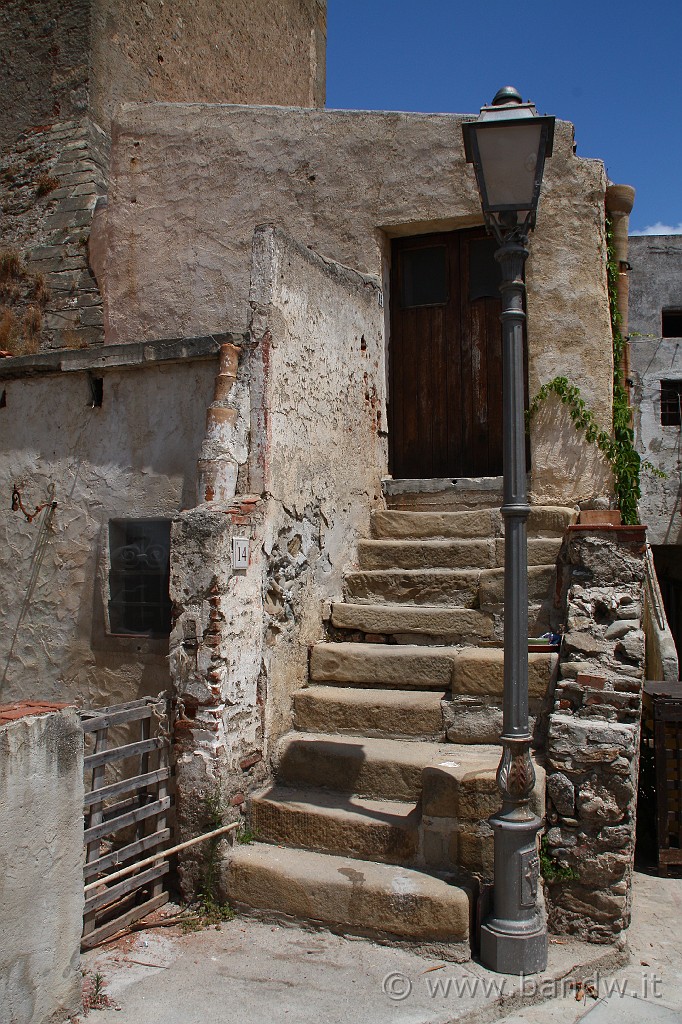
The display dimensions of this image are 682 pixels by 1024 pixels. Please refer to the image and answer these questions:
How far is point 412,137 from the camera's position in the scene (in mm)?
6949

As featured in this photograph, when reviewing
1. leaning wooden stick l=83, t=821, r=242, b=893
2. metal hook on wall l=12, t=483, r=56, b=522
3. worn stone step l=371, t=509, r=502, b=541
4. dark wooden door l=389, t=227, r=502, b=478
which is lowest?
leaning wooden stick l=83, t=821, r=242, b=893

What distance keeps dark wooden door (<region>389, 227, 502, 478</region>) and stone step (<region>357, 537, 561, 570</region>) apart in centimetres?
132

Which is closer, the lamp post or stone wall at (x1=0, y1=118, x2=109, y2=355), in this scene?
the lamp post

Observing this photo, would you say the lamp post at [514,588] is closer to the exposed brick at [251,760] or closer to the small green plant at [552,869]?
the small green plant at [552,869]

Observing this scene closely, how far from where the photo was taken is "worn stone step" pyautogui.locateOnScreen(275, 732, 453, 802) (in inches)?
172

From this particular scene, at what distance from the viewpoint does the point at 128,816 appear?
4.02 meters

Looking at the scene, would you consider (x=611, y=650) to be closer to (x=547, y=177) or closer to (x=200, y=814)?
(x=200, y=814)

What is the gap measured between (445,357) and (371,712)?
3.54m

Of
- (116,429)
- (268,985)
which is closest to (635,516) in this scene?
(116,429)

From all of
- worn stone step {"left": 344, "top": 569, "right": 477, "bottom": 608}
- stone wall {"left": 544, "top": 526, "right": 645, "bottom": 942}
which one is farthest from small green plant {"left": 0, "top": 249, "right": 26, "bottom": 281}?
stone wall {"left": 544, "top": 526, "right": 645, "bottom": 942}

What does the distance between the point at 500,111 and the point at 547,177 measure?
306cm

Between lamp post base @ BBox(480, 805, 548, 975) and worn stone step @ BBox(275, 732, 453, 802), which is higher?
worn stone step @ BBox(275, 732, 453, 802)

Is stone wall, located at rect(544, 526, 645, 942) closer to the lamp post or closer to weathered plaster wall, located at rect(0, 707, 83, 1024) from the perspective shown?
the lamp post

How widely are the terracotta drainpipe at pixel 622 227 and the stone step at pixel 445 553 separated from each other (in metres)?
1.81
